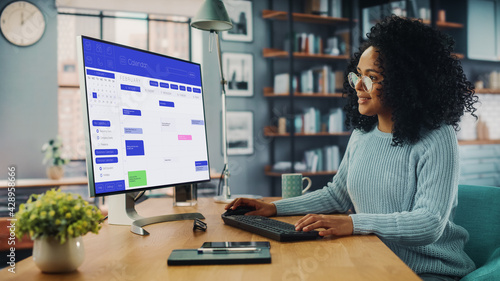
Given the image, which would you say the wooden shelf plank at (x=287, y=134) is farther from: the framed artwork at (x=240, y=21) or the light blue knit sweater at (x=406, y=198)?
the light blue knit sweater at (x=406, y=198)

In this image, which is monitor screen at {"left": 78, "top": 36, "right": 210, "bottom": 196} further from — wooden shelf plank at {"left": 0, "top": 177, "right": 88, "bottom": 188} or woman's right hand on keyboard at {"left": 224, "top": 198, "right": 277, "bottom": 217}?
wooden shelf plank at {"left": 0, "top": 177, "right": 88, "bottom": 188}

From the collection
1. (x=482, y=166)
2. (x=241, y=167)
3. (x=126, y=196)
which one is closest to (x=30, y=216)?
(x=126, y=196)

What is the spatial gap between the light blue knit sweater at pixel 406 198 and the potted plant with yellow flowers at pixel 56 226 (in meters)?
0.66

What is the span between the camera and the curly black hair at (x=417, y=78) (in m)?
1.35

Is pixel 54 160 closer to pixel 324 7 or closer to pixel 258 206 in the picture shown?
pixel 324 7

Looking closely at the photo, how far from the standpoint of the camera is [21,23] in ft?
15.1

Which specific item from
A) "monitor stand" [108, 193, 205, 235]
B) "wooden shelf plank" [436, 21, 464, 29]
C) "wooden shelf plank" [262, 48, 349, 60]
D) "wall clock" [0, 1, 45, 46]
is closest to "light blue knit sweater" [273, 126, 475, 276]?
"monitor stand" [108, 193, 205, 235]

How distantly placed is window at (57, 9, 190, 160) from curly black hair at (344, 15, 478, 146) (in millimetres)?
3894

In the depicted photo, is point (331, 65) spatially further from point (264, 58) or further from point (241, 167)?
point (241, 167)

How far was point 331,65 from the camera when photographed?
17.0 ft

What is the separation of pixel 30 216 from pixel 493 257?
4.20 feet

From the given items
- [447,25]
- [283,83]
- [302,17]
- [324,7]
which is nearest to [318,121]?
[283,83]

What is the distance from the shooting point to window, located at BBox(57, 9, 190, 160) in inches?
191

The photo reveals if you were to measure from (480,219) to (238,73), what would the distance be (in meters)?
3.69
